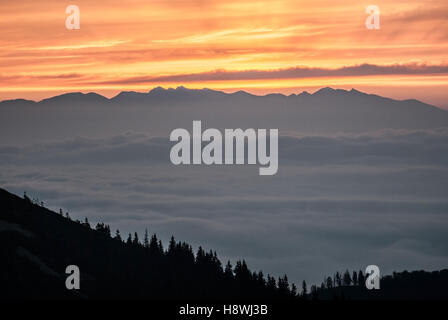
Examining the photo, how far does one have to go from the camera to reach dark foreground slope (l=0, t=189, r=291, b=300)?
135 meters

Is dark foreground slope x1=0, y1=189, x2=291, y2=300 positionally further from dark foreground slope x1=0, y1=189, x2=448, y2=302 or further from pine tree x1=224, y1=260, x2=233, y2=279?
pine tree x1=224, y1=260, x2=233, y2=279

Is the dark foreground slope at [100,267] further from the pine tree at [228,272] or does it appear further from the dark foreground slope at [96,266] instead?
the pine tree at [228,272]

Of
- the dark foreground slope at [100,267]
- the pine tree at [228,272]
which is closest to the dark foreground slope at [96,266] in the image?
the dark foreground slope at [100,267]

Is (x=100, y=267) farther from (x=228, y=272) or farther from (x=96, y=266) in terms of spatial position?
(x=228, y=272)

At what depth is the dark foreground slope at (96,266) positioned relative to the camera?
135375 mm

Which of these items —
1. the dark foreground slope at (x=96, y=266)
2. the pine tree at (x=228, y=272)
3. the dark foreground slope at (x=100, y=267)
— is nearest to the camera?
the dark foreground slope at (x=100, y=267)

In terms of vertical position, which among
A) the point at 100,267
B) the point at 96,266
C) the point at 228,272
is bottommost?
the point at 228,272

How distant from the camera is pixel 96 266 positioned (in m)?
150

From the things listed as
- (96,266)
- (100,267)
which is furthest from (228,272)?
(96,266)

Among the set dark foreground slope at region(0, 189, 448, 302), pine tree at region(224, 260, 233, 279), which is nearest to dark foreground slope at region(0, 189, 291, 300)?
dark foreground slope at region(0, 189, 448, 302)
